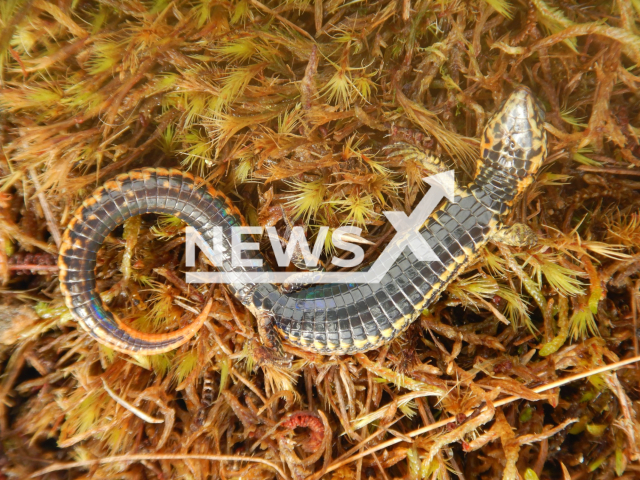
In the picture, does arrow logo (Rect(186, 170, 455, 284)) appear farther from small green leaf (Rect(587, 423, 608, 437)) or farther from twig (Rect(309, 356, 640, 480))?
small green leaf (Rect(587, 423, 608, 437))

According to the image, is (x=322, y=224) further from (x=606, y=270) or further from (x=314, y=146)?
(x=606, y=270)

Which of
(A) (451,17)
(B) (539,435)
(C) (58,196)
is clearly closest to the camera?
(A) (451,17)

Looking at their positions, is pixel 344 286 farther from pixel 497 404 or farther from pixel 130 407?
pixel 130 407

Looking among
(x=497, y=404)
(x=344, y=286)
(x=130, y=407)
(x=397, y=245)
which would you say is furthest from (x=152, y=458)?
(x=497, y=404)

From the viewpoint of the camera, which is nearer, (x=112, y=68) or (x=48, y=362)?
(x=112, y=68)

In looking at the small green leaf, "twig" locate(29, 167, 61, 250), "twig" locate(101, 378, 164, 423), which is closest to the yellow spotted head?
the small green leaf

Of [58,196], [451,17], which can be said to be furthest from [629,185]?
[58,196]

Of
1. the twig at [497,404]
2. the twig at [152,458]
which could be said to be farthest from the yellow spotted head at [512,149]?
the twig at [152,458]
